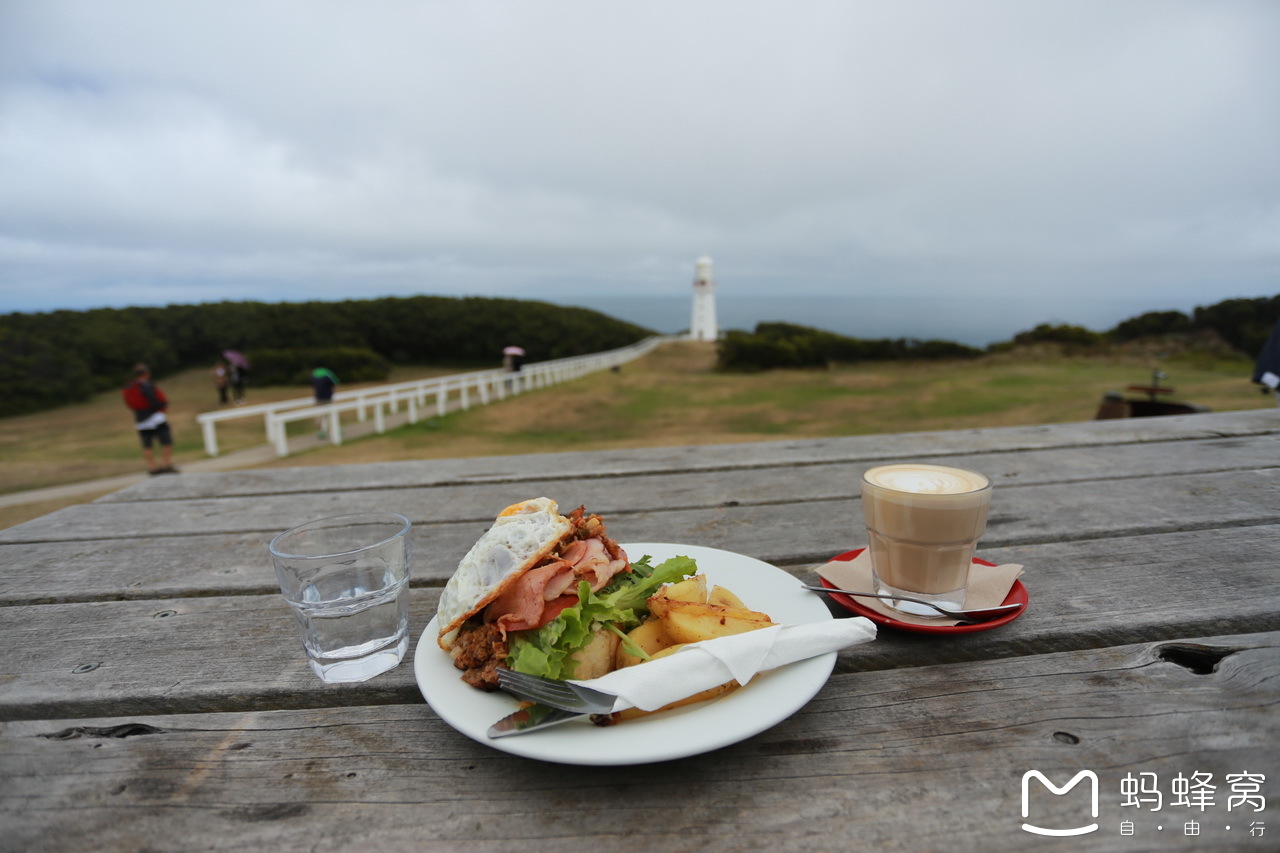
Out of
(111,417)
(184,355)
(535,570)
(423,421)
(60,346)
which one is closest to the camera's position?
(535,570)

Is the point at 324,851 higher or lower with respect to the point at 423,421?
higher

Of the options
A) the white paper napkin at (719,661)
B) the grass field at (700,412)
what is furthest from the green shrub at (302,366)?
the white paper napkin at (719,661)

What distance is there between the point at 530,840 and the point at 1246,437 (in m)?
2.97

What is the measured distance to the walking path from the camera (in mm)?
9727

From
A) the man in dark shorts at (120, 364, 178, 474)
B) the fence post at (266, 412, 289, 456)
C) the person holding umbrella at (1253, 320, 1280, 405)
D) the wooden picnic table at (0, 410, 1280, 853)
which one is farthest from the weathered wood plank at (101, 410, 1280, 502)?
the man in dark shorts at (120, 364, 178, 474)

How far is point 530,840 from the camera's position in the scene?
72 centimetres

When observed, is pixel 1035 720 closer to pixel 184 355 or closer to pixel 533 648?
pixel 533 648

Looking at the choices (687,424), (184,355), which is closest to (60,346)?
(184,355)

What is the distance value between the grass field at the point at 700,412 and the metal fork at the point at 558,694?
8186 mm

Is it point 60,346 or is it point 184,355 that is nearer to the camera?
point 60,346

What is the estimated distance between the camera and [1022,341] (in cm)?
1955

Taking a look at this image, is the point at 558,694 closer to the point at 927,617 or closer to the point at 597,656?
the point at 597,656

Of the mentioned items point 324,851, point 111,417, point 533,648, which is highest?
point 533,648

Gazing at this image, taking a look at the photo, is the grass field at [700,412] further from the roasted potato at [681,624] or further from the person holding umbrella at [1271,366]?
the roasted potato at [681,624]
